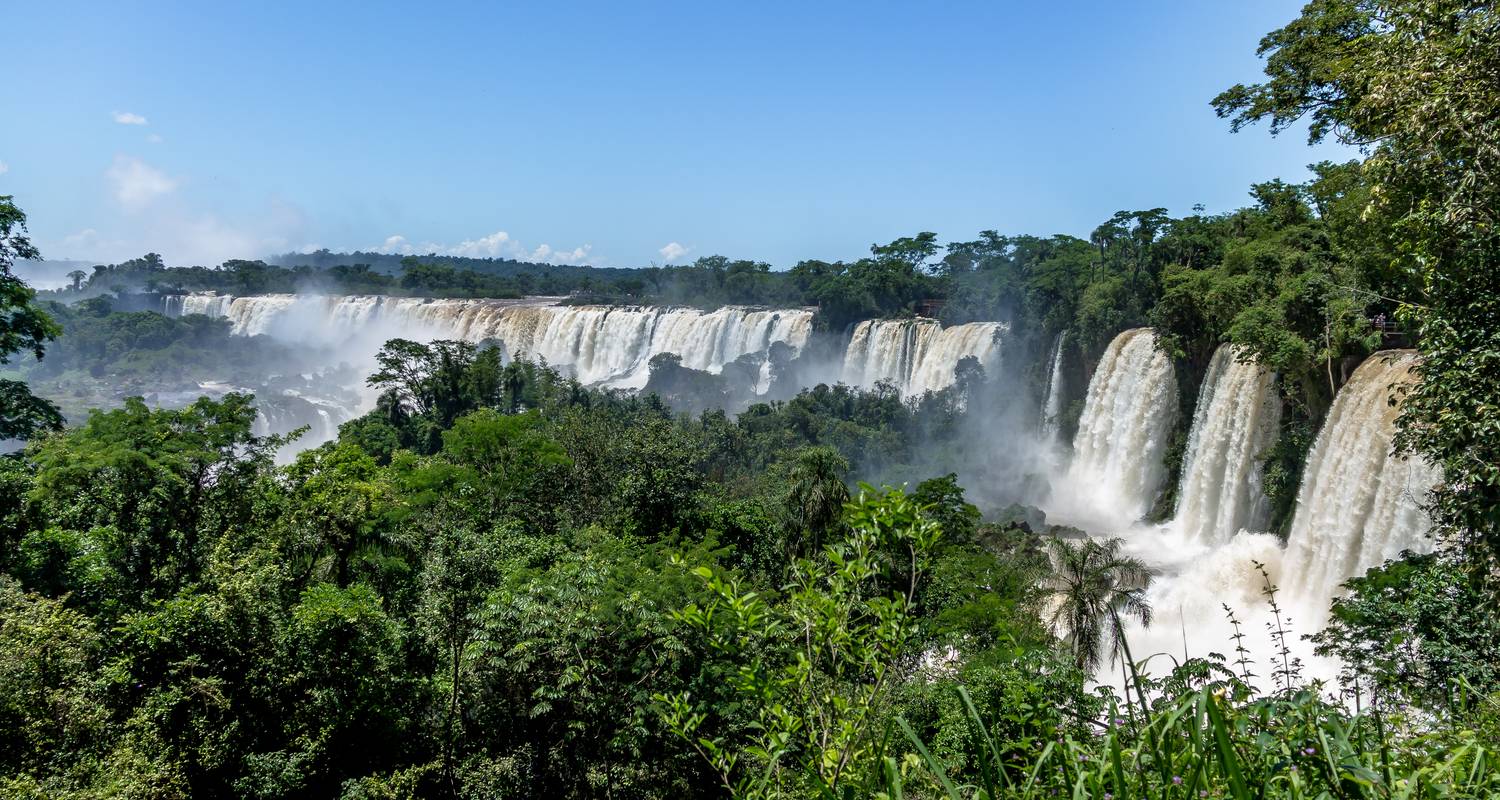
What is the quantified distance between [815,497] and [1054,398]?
63.6 feet

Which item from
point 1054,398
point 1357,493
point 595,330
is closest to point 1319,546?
point 1357,493

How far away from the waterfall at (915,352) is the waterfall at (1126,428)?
8.61 meters

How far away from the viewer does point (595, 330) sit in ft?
155

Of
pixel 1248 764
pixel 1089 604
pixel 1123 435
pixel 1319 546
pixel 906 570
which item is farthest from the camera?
pixel 1123 435

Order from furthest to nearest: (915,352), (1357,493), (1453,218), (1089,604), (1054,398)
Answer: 1. (915,352)
2. (1054,398)
3. (1357,493)
4. (1089,604)
5. (1453,218)

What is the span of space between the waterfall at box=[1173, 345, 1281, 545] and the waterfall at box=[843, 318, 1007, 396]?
1445 cm

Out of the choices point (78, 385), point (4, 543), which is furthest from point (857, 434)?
point (78, 385)

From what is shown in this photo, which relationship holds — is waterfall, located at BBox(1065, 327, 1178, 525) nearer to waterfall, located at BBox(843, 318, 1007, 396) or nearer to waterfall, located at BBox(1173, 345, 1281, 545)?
waterfall, located at BBox(1173, 345, 1281, 545)

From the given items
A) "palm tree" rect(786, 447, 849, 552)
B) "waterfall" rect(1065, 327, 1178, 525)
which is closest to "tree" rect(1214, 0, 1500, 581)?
"palm tree" rect(786, 447, 849, 552)

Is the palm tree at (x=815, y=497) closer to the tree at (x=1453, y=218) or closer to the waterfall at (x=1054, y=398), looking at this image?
the tree at (x=1453, y=218)

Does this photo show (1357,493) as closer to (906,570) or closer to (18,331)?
(906,570)

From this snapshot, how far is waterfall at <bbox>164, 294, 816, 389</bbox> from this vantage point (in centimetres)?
4466

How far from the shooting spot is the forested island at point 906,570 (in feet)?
12.9

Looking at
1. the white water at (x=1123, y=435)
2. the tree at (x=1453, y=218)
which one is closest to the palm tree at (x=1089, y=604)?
the tree at (x=1453, y=218)
